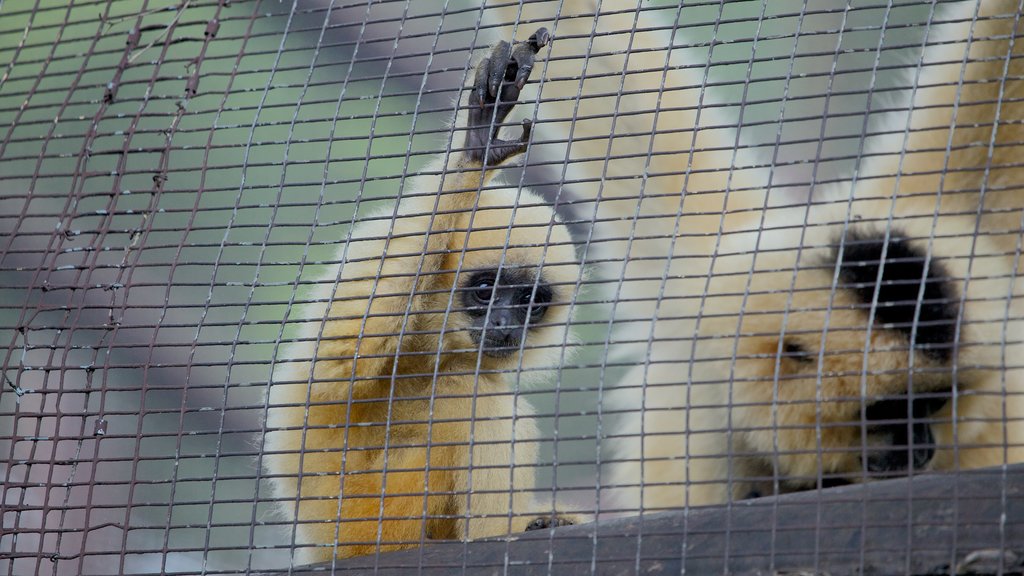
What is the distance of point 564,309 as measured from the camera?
444 centimetres

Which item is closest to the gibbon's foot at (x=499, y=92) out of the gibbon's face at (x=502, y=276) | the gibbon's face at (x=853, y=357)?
the gibbon's face at (x=502, y=276)

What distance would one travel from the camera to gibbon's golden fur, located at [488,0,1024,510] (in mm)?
3514

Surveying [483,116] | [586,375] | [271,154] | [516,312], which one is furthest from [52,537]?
[483,116]

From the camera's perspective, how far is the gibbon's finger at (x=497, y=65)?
3.17m

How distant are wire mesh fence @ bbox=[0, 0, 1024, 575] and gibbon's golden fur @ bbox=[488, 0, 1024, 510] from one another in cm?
2

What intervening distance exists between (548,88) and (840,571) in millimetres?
3012

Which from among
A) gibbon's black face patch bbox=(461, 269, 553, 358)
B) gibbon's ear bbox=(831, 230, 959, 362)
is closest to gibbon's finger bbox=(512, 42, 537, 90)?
gibbon's black face patch bbox=(461, 269, 553, 358)

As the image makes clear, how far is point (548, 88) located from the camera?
4883mm

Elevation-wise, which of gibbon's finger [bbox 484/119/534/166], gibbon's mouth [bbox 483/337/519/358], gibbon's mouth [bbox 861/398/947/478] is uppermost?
gibbon's finger [bbox 484/119/534/166]

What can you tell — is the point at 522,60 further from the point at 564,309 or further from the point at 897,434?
the point at 897,434

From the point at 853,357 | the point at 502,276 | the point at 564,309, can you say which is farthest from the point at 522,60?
the point at 853,357

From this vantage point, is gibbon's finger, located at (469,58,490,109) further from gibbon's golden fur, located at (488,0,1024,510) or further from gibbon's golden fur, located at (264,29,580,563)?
gibbon's golden fur, located at (488,0,1024,510)

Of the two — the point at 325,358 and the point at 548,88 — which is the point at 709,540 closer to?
the point at 325,358

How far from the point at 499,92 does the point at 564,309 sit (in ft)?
4.73
